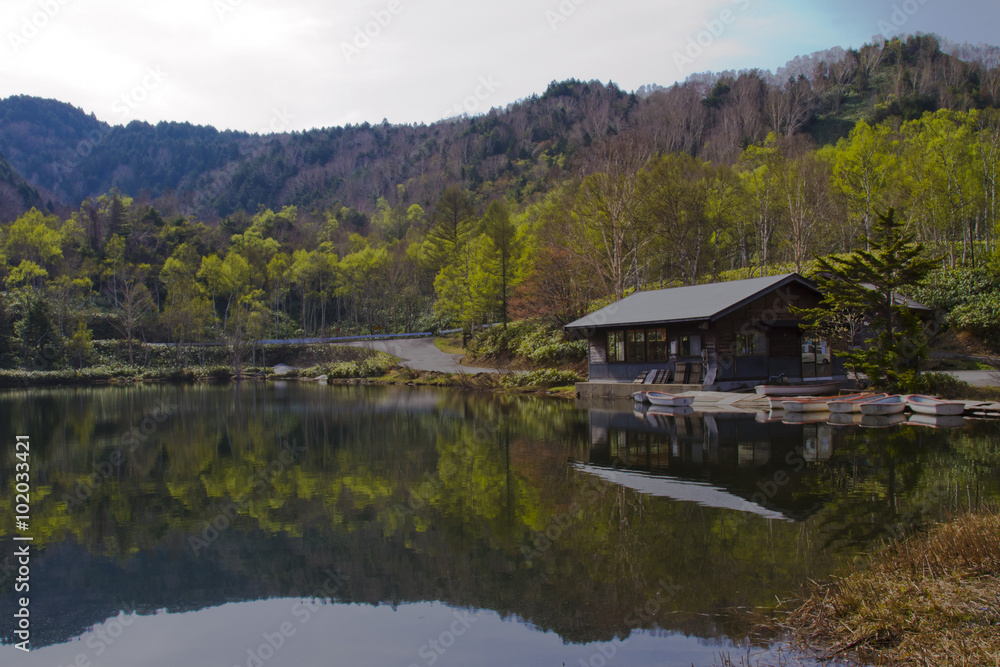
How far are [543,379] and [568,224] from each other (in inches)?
508

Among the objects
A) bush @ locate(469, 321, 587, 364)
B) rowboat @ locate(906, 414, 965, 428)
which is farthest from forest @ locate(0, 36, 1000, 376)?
rowboat @ locate(906, 414, 965, 428)

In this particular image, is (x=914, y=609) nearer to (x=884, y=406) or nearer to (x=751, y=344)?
(x=884, y=406)

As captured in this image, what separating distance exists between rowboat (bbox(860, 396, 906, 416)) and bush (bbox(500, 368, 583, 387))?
16315mm

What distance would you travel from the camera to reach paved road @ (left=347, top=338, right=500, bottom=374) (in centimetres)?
4559

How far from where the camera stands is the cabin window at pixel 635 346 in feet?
97.3

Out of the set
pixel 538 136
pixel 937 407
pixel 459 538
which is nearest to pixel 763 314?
pixel 937 407

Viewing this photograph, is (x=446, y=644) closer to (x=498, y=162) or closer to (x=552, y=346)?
(x=552, y=346)

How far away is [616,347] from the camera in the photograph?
101 feet

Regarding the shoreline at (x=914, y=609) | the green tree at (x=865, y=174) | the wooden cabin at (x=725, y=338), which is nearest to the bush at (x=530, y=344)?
the wooden cabin at (x=725, y=338)

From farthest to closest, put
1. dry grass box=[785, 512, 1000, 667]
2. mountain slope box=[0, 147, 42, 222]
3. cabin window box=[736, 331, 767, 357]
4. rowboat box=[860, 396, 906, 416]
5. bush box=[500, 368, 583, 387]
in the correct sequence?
1. mountain slope box=[0, 147, 42, 222]
2. bush box=[500, 368, 583, 387]
3. cabin window box=[736, 331, 767, 357]
4. rowboat box=[860, 396, 906, 416]
5. dry grass box=[785, 512, 1000, 667]

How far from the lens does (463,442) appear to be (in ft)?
58.8

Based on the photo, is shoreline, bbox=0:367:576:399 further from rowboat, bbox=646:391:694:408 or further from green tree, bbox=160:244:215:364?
rowboat, bbox=646:391:694:408

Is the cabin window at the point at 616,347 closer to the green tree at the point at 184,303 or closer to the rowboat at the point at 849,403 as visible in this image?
the rowboat at the point at 849,403

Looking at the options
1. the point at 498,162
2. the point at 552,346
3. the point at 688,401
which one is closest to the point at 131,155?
the point at 498,162
